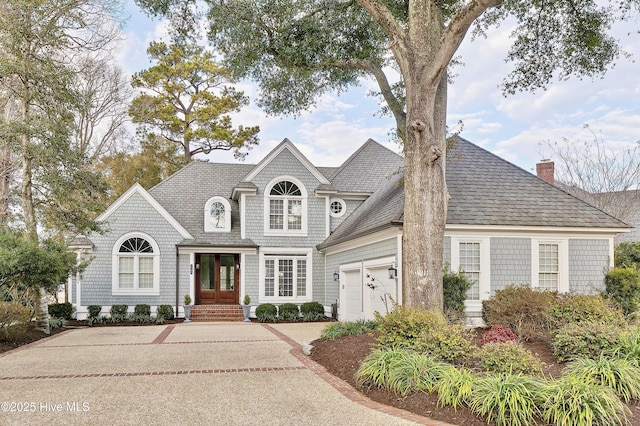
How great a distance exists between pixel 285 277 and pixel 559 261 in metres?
9.86

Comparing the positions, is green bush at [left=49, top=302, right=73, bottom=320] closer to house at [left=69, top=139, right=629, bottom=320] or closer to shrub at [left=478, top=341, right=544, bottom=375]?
house at [left=69, top=139, right=629, bottom=320]

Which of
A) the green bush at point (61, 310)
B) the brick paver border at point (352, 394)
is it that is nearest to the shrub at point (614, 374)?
the brick paver border at point (352, 394)

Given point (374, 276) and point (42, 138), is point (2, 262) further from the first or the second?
point (374, 276)

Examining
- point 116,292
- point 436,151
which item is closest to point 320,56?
point 436,151

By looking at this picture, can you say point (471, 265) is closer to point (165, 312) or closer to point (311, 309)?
point (311, 309)

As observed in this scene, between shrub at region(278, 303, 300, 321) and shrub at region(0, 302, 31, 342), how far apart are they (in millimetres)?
8573

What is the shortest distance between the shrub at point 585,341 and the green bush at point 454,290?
4.79 m

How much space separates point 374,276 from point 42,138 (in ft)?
32.2

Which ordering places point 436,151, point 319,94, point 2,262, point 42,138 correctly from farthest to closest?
1. point 319,94
2. point 42,138
3. point 2,262
4. point 436,151

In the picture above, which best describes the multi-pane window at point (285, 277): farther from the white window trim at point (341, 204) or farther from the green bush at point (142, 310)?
the green bush at point (142, 310)

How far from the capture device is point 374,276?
13922 mm

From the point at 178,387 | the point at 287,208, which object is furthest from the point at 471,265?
the point at 178,387

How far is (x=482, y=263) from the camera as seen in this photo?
13.0 meters

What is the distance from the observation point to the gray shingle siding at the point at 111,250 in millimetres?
17500
